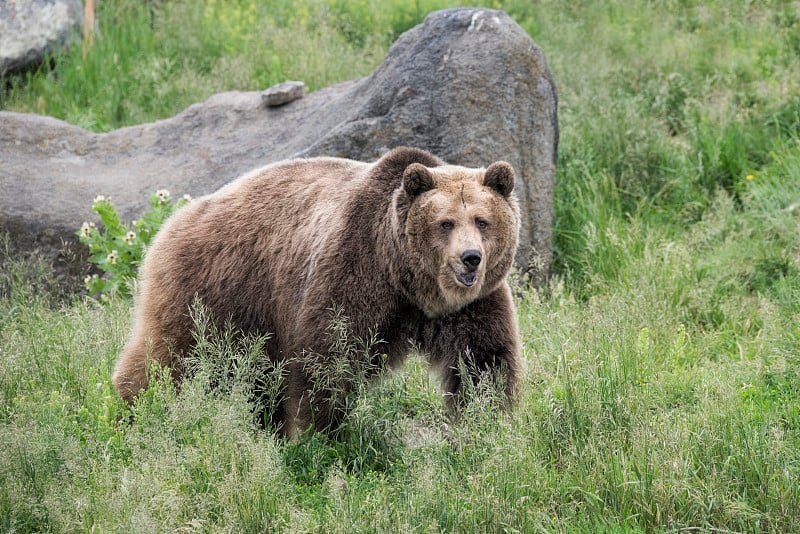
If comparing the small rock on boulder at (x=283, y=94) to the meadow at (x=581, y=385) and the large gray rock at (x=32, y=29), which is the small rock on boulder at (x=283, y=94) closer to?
the meadow at (x=581, y=385)

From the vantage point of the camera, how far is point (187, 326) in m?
5.38

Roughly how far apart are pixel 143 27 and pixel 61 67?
128 cm

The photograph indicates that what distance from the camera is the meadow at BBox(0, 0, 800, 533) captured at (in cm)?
392

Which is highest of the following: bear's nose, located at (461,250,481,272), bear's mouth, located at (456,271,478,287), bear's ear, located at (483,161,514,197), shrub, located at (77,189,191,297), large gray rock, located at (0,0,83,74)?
bear's ear, located at (483,161,514,197)

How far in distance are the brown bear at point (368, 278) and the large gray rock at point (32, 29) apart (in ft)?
22.7

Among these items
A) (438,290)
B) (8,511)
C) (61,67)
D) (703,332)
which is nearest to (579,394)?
(438,290)

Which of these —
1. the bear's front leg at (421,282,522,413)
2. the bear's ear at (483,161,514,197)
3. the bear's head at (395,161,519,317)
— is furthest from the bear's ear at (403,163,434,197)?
the bear's front leg at (421,282,522,413)

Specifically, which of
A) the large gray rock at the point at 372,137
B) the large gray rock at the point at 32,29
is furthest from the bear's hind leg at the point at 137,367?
the large gray rock at the point at 32,29

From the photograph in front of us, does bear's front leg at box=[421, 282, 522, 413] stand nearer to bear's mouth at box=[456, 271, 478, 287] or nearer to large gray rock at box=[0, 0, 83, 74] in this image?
bear's mouth at box=[456, 271, 478, 287]

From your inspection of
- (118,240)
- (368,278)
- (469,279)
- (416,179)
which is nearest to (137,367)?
(368,278)

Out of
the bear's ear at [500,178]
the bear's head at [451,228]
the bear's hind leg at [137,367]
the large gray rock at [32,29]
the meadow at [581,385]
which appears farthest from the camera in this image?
the large gray rock at [32,29]

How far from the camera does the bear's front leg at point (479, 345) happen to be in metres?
4.84

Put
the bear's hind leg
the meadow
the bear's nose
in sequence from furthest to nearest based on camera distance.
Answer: the bear's hind leg, the bear's nose, the meadow

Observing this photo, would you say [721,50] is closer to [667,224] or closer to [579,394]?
[667,224]
